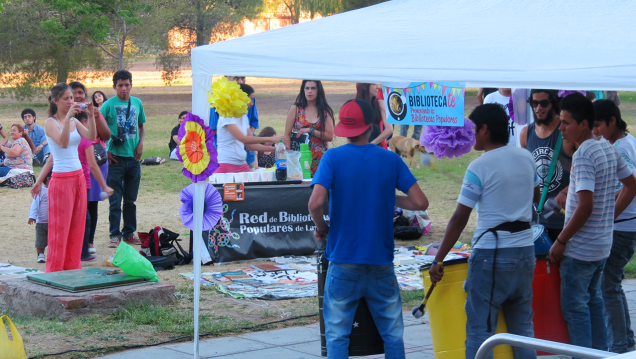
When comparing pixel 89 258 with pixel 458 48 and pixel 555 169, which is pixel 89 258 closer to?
pixel 555 169

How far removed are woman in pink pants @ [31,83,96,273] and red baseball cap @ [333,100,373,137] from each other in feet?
11.3

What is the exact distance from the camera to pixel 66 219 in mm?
6746

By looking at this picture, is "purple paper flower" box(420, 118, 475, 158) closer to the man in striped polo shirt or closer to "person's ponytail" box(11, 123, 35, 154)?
the man in striped polo shirt

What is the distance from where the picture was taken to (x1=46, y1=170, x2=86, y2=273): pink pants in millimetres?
6727

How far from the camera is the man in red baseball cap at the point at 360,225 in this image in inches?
153

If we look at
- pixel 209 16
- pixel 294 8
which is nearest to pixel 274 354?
pixel 209 16

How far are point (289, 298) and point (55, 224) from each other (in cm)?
239

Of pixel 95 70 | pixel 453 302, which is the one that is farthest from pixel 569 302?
pixel 95 70

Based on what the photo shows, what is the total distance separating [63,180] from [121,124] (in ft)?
6.89

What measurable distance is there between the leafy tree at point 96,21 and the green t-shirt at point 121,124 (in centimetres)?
2521

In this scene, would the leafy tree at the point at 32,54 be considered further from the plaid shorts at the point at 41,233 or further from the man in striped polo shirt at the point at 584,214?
the man in striped polo shirt at the point at 584,214

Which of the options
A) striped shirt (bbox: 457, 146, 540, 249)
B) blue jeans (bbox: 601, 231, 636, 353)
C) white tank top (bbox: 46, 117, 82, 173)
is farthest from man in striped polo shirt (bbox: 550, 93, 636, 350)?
white tank top (bbox: 46, 117, 82, 173)

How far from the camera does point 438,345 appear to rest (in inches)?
166

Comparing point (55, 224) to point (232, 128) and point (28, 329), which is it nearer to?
point (28, 329)
